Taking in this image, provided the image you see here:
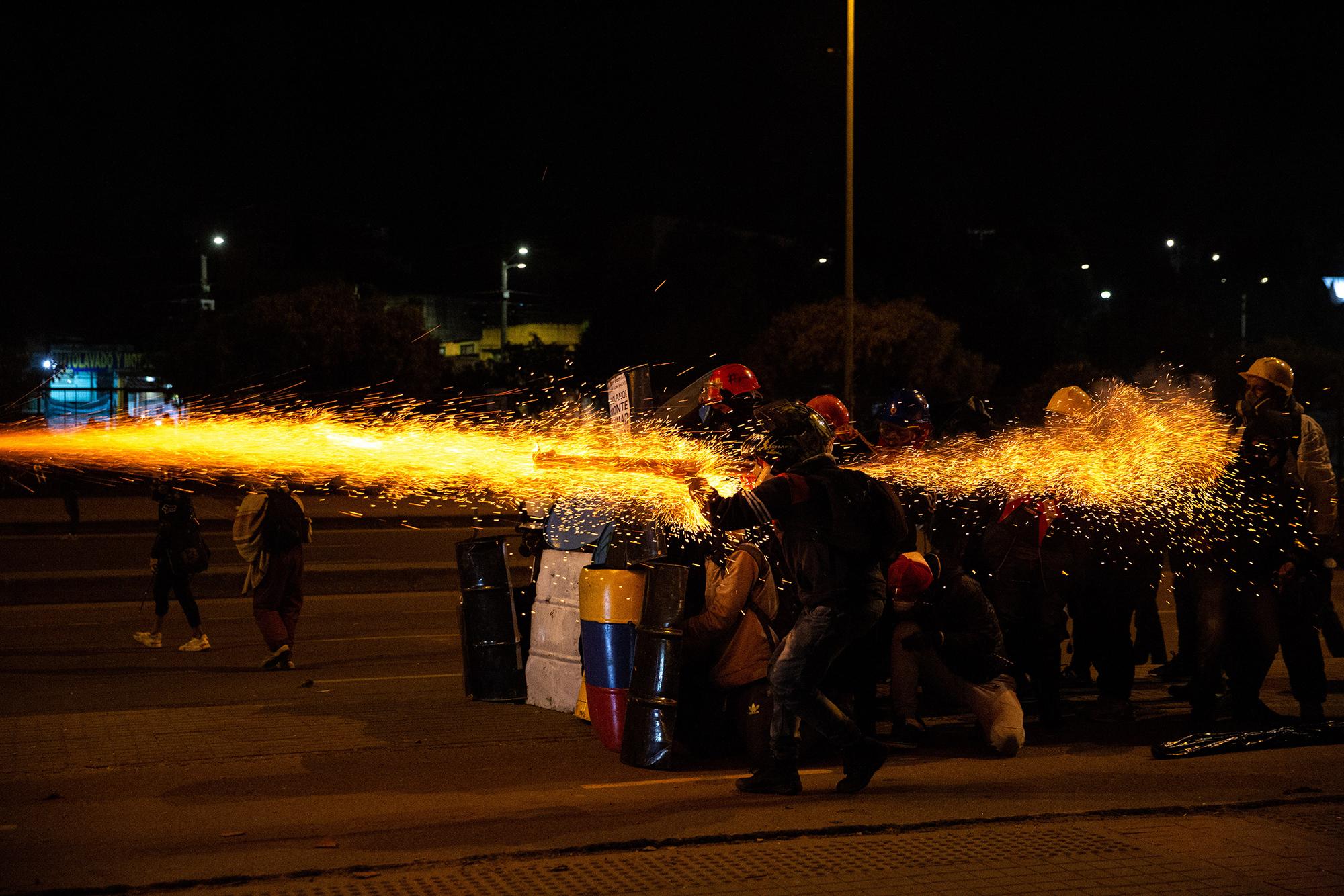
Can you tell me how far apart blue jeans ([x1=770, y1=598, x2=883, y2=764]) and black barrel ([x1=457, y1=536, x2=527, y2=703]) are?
2.66m

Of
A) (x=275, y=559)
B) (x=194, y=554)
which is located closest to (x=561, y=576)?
(x=275, y=559)

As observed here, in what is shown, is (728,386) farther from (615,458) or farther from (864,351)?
(864,351)

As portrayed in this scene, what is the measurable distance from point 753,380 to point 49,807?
4467mm

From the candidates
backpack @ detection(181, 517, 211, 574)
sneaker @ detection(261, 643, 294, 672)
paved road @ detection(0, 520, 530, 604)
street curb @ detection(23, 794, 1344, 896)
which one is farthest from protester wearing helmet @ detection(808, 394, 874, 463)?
paved road @ detection(0, 520, 530, 604)

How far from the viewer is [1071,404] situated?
8.69 metres

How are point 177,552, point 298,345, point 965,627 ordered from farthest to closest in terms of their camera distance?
1. point 298,345
2. point 177,552
3. point 965,627

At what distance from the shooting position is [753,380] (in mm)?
8133

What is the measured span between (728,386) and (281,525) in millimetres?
4072

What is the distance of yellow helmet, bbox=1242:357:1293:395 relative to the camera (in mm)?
7859

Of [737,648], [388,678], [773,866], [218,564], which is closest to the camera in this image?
[773,866]

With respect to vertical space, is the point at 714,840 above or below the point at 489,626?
below

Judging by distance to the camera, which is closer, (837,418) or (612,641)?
(612,641)

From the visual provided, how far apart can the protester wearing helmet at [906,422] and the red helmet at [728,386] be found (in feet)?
3.09

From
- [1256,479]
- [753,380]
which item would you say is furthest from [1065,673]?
[753,380]
